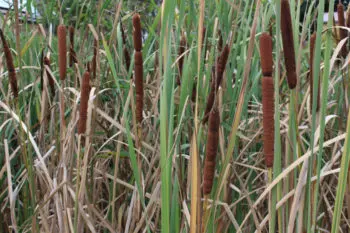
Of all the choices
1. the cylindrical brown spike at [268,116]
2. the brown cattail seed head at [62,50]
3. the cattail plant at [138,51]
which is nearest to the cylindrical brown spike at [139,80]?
the cattail plant at [138,51]

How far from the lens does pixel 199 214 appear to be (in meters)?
0.80

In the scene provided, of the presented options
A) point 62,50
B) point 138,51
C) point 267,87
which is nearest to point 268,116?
point 267,87

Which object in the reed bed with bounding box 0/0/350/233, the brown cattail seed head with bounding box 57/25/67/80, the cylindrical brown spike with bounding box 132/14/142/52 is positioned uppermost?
the cylindrical brown spike with bounding box 132/14/142/52

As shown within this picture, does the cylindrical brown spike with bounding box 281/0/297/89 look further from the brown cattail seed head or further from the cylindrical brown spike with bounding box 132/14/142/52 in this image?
the brown cattail seed head

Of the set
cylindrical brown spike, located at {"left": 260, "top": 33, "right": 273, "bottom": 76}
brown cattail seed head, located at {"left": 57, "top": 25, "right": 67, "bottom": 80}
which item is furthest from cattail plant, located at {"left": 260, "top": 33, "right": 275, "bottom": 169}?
brown cattail seed head, located at {"left": 57, "top": 25, "right": 67, "bottom": 80}

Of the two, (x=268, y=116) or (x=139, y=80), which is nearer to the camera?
(x=268, y=116)

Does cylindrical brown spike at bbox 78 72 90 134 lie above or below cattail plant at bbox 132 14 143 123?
below

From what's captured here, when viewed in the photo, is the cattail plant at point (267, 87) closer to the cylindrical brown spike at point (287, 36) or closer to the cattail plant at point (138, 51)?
the cylindrical brown spike at point (287, 36)

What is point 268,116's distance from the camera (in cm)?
67

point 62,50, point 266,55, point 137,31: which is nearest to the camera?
point 266,55

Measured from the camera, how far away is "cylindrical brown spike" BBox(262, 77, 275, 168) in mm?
651

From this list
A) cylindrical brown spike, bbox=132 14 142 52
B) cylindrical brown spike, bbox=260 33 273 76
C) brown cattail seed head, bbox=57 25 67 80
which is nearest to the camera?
cylindrical brown spike, bbox=260 33 273 76

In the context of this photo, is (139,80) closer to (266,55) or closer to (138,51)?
(138,51)

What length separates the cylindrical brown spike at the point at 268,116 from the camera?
2.14ft
